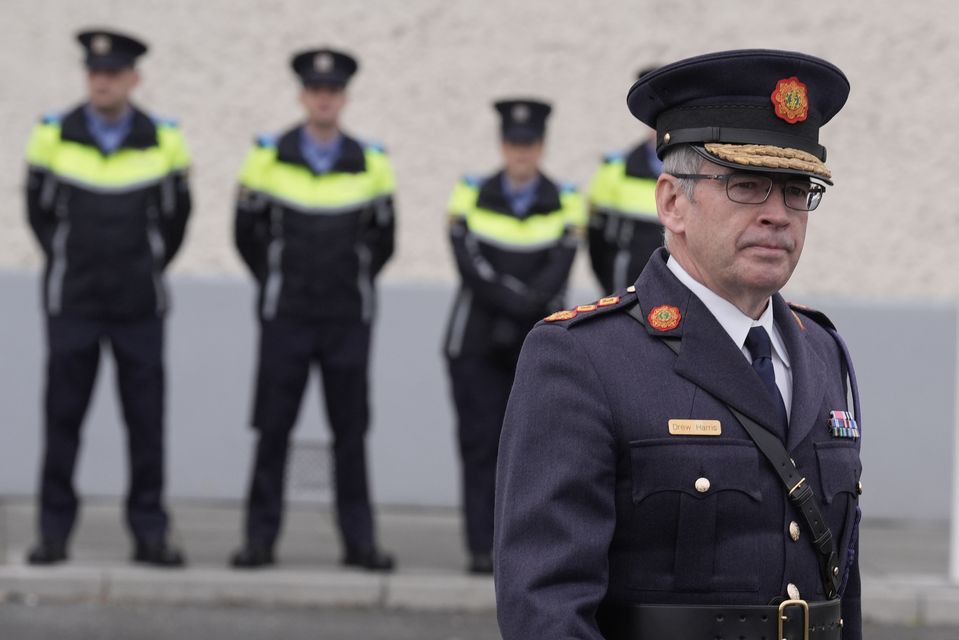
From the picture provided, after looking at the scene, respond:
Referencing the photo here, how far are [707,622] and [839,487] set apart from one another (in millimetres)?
363

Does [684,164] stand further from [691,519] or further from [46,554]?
[46,554]

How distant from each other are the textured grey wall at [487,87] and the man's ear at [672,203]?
7.61 metres

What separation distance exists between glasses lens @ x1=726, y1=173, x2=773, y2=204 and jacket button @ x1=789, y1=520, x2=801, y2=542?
0.52 metres

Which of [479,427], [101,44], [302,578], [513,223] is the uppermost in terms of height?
→ [101,44]

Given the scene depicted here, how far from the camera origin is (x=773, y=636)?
8.79ft

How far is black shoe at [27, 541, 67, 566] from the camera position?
8.05m

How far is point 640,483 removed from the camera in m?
2.67

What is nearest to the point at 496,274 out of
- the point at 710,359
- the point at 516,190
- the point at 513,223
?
the point at 513,223

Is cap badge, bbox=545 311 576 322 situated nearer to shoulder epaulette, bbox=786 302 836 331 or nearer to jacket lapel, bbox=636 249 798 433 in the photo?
jacket lapel, bbox=636 249 798 433

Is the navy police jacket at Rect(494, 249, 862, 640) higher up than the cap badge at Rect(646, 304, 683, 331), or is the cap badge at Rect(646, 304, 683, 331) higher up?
the cap badge at Rect(646, 304, 683, 331)

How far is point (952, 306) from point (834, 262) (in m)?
0.78

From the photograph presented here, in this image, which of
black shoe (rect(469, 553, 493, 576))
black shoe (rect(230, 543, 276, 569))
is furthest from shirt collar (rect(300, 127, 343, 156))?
black shoe (rect(469, 553, 493, 576))

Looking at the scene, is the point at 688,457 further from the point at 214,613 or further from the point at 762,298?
the point at 214,613

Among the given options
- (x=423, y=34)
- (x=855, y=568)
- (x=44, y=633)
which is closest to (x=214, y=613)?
(x=44, y=633)
